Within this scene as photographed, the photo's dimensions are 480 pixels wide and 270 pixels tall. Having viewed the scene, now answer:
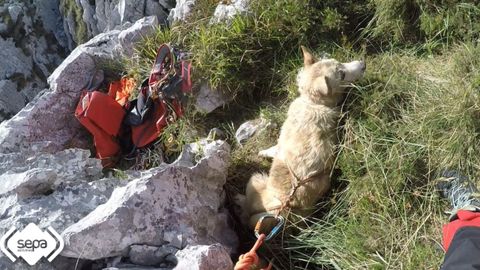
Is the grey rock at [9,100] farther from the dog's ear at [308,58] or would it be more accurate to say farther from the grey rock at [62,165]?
the dog's ear at [308,58]

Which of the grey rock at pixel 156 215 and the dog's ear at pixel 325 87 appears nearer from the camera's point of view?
the grey rock at pixel 156 215

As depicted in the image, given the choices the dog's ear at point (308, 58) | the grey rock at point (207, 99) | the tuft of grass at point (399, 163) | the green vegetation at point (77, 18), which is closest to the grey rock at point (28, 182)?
the grey rock at point (207, 99)

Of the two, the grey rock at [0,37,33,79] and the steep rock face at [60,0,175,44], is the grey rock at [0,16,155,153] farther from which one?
the grey rock at [0,37,33,79]

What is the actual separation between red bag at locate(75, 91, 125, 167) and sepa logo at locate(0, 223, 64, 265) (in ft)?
7.17

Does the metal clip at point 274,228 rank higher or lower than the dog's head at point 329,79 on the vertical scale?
lower

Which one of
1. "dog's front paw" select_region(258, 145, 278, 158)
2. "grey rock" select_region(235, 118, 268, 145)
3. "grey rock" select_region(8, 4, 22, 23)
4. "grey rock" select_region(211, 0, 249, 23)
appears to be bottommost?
"dog's front paw" select_region(258, 145, 278, 158)

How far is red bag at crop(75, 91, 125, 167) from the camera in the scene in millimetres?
6016

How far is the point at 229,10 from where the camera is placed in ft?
20.2

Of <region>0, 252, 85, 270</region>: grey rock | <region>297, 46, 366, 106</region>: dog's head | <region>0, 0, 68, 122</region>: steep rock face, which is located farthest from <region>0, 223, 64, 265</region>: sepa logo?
<region>0, 0, 68, 122</region>: steep rock face

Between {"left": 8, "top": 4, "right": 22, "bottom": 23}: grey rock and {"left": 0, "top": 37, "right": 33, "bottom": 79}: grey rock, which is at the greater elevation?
{"left": 8, "top": 4, "right": 22, "bottom": 23}: grey rock

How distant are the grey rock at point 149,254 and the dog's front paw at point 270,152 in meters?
1.69

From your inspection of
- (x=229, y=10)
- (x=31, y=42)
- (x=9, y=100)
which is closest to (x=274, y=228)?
(x=229, y=10)

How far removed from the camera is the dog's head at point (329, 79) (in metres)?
4.85

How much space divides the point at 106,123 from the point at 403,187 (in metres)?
3.62
